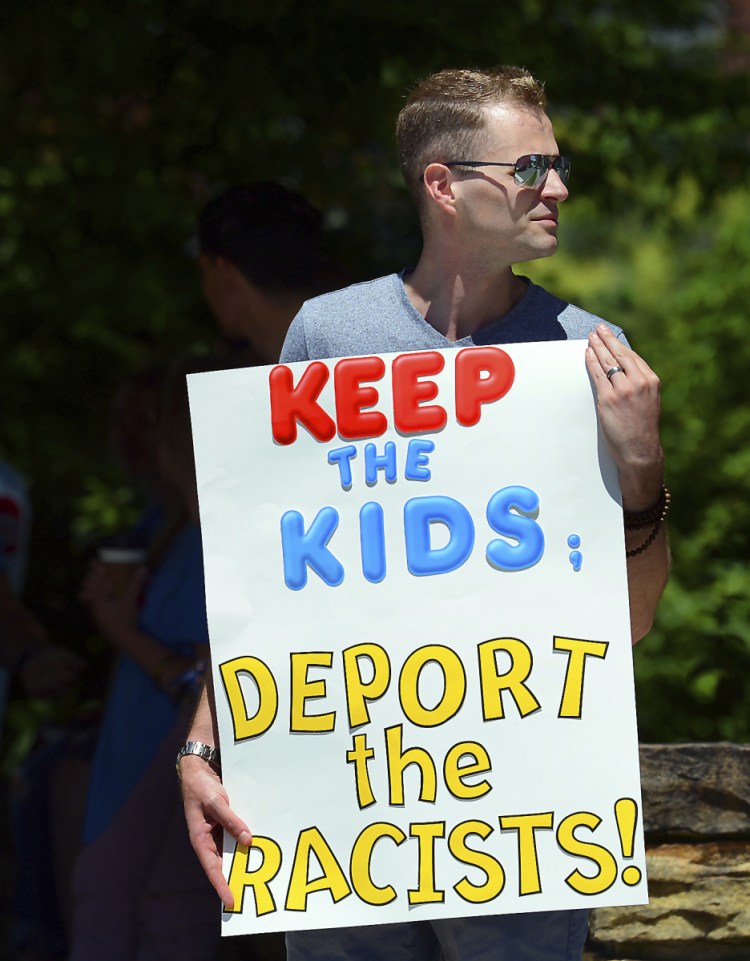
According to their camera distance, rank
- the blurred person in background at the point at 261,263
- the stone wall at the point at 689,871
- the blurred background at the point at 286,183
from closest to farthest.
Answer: the stone wall at the point at 689,871
the blurred person in background at the point at 261,263
the blurred background at the point at 286,183

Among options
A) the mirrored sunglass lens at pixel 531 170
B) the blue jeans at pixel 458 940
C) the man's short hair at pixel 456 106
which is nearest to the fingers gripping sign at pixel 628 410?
the mirrored sunglass lens at pixel 531 170

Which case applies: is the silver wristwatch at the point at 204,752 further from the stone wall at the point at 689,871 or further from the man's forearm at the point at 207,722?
the stone wall at the point at 689,871

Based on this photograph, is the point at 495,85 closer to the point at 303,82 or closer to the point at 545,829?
the point at 545,829

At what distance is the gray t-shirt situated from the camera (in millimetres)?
2295

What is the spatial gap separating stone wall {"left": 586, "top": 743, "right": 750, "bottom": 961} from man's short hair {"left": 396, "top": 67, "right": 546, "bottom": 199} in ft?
4.00

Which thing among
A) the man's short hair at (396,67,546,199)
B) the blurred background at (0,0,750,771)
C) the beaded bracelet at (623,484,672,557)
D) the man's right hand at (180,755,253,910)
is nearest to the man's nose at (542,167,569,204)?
the man's short hair at (396,67,546,199)

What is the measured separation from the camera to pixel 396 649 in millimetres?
2178

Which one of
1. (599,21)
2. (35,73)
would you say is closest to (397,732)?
(35,73)

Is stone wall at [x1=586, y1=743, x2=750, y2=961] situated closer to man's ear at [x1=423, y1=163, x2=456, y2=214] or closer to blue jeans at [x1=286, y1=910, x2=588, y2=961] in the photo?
blue jeans at [x1=286, y1=910, x2=588, y2=961]

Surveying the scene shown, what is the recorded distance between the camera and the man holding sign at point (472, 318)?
7.23 feet

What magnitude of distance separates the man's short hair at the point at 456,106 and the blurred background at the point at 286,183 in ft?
6.96

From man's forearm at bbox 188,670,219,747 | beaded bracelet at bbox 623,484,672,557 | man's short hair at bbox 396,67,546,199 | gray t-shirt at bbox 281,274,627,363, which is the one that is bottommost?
man's forearm at bbox 188,670,219,747

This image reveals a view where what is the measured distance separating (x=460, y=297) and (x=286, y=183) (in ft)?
9.01

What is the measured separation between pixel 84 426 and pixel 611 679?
350cm
